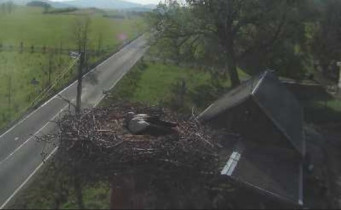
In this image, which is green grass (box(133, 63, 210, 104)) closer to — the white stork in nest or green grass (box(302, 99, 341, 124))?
green grass (box(302, 99, 341, 124))

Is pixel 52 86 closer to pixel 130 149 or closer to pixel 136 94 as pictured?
pixel 136 94

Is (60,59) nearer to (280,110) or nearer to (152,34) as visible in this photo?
(152,34)

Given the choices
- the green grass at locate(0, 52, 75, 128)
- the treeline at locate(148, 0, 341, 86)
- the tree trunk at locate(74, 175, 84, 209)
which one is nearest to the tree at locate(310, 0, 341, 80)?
the treeline at locate(148, 0, 341, 86)

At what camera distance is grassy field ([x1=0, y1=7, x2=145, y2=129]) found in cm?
3671

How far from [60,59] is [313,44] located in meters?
22.3

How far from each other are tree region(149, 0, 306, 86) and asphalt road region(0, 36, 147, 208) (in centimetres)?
655

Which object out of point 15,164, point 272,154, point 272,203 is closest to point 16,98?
point 15,164

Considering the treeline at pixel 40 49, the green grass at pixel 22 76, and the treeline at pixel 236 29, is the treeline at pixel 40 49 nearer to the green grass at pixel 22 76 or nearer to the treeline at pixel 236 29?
the green grass at pixel 22 76

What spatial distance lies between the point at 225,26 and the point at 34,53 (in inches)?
1003

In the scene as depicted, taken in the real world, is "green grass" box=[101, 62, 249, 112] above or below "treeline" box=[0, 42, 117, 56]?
above

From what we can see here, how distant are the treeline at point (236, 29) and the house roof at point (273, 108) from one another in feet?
33.4

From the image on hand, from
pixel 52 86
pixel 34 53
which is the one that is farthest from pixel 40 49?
pixel 52 86

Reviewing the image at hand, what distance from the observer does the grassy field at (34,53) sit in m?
36.7

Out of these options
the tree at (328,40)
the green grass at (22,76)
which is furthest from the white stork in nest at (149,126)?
the tree at (328,40)
